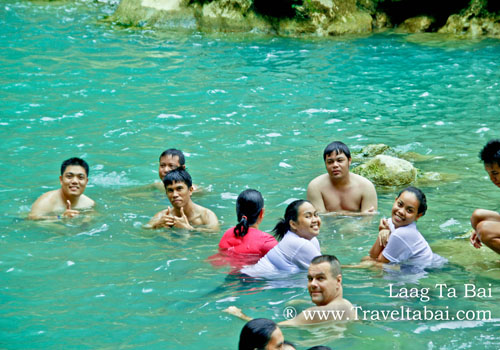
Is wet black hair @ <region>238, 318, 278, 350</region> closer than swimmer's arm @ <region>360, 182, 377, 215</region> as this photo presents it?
Yes

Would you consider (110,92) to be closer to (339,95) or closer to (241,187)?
(339,95)

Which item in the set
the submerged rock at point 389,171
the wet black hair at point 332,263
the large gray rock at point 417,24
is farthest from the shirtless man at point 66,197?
the large gray rock at point 417,24

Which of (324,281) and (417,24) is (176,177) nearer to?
(324,281)

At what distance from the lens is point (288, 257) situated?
650 centimetres

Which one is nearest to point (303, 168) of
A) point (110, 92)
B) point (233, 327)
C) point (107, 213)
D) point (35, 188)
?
point (107, 213)

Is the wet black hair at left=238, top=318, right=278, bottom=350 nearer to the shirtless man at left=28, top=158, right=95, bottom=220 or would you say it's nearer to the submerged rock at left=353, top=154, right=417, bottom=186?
the shirtless man at left=28, top=158, right=95, bottom=220

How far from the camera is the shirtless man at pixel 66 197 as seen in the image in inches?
336

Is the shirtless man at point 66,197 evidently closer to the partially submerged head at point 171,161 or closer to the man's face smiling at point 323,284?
the partially submerged head at point 171,161

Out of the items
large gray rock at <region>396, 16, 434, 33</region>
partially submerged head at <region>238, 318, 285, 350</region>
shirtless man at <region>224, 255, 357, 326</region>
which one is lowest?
shirtless man at <region>224, 255, 357, 326</region>

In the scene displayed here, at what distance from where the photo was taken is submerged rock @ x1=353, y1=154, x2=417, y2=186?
9.66 meters

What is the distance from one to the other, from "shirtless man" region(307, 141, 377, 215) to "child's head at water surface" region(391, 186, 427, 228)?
1.97 metres

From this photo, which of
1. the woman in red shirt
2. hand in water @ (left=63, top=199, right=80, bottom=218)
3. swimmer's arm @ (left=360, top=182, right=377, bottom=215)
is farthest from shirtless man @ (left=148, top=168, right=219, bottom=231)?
swimmer's arm @ (left=360, top=182, right=377, bottom=215)

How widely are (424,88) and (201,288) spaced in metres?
9.90

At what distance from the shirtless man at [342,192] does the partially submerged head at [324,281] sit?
10.8ft
